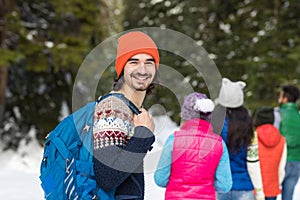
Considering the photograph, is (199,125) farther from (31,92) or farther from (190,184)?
(31,92)

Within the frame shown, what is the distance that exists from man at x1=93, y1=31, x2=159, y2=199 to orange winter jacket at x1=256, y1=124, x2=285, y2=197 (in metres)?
3.93

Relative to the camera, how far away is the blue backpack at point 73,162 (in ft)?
8.30

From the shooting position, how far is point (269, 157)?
648 cm

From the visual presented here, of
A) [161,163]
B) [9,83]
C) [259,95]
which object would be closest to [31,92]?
[9,83]

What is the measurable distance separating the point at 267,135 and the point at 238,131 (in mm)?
1012

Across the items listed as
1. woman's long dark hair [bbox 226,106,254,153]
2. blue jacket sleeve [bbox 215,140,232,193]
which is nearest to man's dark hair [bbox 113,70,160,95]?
blue jacket sleeve [bbox 215,140,232,193]

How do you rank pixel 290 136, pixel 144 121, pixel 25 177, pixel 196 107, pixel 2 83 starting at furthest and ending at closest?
pixel 2 83
pixel 25 177
pixel 290 136
pixel 196 107
pixel 144 121

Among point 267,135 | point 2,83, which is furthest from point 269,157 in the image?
point 2,83

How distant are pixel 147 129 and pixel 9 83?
45.9ft

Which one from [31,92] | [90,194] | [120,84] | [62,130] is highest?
[31,92]

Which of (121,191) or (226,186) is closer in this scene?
(121,191)

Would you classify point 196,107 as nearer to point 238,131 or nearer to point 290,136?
point 238,131

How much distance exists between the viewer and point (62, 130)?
2.61 m

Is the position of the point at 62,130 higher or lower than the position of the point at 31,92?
lower
